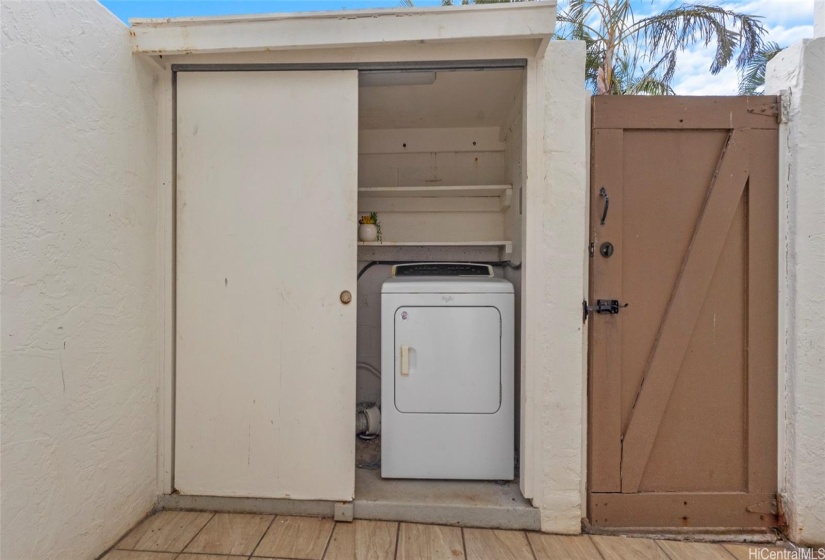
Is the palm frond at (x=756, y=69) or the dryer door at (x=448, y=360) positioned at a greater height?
the palm frond at (x=756, y=69)

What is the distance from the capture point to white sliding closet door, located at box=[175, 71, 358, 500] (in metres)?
1.79

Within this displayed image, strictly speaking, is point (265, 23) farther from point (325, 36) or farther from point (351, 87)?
point (351, 87)

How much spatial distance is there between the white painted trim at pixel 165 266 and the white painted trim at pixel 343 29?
21 cm

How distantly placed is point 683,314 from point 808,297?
50cm

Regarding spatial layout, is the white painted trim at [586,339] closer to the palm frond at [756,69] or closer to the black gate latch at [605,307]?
the black gate latch at [605,307]

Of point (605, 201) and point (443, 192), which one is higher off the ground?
point (443, 192)

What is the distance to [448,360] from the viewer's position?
194 centimetres

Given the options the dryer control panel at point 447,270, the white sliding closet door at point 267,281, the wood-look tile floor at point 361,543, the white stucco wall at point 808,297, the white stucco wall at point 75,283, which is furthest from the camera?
the dryer control panel at point 447,270

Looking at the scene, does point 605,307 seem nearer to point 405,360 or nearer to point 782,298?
point 782,298

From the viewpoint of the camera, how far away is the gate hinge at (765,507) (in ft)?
5.69

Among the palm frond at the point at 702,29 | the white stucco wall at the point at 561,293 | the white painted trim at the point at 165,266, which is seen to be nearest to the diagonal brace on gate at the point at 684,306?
the white stucco wall at the point at 561,293

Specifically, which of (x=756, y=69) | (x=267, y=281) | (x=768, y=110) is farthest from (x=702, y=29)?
(x=267, y=281)

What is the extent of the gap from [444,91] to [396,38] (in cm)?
56

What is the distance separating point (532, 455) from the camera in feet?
5.71
